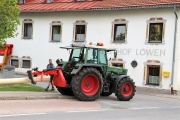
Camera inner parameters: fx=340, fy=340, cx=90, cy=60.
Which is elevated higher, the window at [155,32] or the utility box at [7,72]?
the window at [155,32]

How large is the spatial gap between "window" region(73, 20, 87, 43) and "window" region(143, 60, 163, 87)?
18.7 feet

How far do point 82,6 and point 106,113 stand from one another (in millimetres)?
15811

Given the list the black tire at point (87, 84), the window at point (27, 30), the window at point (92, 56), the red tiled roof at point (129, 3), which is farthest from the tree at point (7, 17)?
the window at point (27, 30)

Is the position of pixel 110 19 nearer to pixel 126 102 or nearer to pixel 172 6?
pixel 172 6

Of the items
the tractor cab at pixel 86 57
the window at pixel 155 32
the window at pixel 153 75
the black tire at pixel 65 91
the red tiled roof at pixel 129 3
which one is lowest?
the black tire at pixel 65 91

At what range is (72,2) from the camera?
2752cm

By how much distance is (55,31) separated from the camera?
2734cm

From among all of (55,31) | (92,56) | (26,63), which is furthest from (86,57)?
(26,63)

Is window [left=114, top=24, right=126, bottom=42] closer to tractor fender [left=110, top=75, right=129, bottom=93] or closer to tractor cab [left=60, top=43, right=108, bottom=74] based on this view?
tractor cab [left=60, top=43, right=108, bottom=74]

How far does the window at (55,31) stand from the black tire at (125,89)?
1206cm

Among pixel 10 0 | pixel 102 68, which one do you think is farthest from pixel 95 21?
pixel 102 68

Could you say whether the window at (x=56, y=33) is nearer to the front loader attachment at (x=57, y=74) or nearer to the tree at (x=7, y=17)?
the tree at (x=7, y=17)

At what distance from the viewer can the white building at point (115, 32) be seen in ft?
71.7

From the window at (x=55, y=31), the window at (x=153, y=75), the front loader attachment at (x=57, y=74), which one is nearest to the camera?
the front loader attachment at (x=57, y=74)
